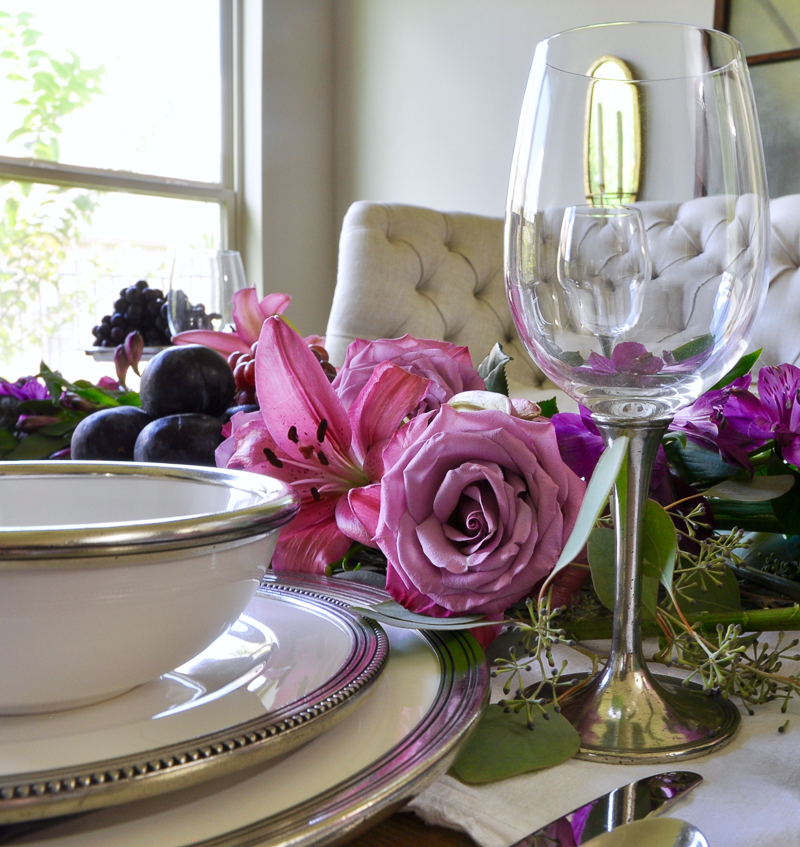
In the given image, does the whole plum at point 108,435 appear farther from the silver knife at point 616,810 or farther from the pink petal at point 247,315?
the silver knife at point 616,810

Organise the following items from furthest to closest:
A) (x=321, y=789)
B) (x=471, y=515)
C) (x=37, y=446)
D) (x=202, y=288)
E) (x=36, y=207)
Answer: (x=36, y=207) → (x=202, y=288) → (x=37, y=446) → (x=471, y=515) → (x=321, y=789)

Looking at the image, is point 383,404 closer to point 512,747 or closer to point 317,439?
point 317,439

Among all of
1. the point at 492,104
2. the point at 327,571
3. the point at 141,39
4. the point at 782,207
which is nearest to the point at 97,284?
the point at 141,39

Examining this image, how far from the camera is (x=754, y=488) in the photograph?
38 centimetres

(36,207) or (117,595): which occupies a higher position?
(36,207)

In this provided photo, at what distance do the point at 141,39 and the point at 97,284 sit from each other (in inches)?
36.4

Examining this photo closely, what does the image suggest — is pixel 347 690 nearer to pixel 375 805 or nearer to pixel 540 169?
pixel 375 805

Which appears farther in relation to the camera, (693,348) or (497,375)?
(497,375)

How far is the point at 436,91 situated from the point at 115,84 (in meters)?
1.20

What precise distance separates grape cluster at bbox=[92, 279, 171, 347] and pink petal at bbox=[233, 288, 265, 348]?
1.04 m

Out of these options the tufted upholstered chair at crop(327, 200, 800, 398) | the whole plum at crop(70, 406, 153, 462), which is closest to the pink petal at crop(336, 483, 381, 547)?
the whole plum at crop(70, 406, 153, 462)

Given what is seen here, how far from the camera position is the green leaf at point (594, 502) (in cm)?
22

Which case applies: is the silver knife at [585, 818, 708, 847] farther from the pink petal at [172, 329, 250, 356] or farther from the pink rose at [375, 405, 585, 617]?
the pink petal at [172, 329, 250, 356]

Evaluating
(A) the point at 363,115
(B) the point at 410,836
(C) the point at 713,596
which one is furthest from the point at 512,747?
(A) the point at 363,115
